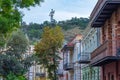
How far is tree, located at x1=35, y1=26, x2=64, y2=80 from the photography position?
70.1 meters

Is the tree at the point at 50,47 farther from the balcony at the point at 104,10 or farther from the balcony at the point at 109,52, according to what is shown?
the balcony at the point at 109,52

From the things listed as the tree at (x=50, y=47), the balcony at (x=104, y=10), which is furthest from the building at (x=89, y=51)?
the tree at (x=50, y=47)

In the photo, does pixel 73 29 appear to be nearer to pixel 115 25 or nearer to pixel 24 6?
pixel 115 25

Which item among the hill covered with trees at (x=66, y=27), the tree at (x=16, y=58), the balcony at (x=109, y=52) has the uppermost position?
the hill covered with trees at (x=66, y=27)

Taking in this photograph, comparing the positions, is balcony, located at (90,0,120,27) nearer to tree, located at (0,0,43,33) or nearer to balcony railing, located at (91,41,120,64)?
balcony railing, located at (91,41,120,64)

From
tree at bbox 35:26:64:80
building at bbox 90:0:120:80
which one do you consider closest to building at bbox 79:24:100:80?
building at bbox 90:0:120:80

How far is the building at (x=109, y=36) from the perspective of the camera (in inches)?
991

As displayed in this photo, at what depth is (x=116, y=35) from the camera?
27.0 meters

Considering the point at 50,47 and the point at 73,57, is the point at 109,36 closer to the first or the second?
the point at 73,57

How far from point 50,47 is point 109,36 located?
40320 millimetres

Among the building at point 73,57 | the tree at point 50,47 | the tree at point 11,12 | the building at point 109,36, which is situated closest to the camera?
the tree at point 11,12

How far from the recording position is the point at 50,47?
7038 cm

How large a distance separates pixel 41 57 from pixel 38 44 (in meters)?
2.28

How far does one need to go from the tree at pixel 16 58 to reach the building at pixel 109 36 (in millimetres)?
22999
